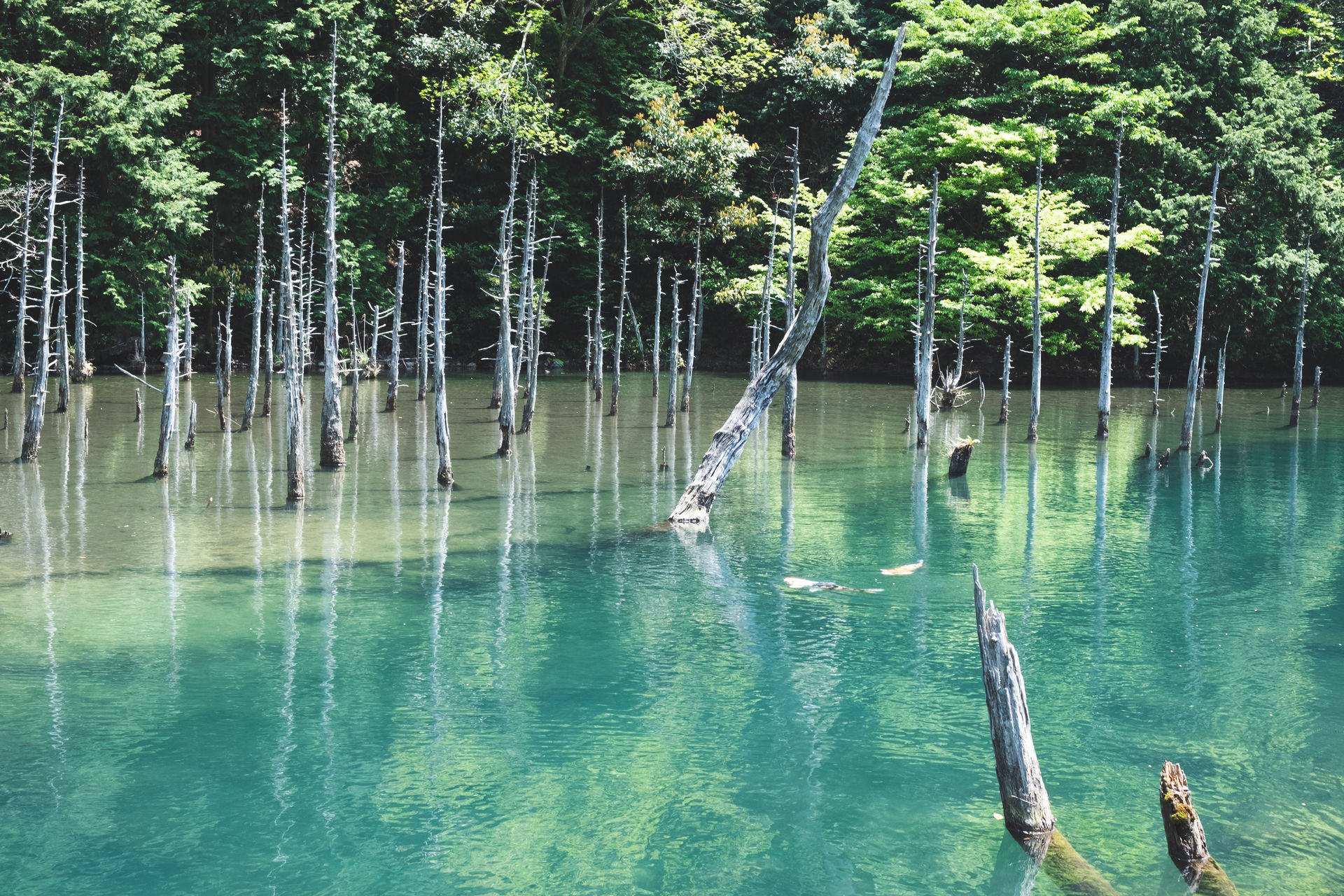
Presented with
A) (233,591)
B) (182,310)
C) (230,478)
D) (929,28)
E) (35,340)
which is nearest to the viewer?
(233,591)

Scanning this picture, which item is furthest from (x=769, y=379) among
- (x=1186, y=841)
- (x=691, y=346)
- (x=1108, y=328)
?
(x=691, y=346)

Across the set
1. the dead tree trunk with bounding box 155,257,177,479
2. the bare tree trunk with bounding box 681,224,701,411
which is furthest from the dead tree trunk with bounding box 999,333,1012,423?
the dead tree trunk with bounding box 155,257,177,479

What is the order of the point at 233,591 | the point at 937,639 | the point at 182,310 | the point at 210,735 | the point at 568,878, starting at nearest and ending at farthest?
1. the point at 568,878
2. the point at 210,735
3. the point at 937,639
4. the point at 233,591
5. the point at 182,310

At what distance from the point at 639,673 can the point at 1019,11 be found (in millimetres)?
40830

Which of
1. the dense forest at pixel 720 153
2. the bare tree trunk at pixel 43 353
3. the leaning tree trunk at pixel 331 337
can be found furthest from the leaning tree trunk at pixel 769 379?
the dense forest at pixel 720 153

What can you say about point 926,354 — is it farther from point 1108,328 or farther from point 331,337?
point 331,337

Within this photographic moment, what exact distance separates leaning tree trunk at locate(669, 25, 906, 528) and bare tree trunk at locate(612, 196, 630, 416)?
16.7 metres

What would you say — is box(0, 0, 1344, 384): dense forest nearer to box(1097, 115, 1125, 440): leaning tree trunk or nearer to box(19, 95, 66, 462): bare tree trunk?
box(1097, 115, 1125, 440): leaning tree trunk

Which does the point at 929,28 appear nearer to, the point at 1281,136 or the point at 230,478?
the point at 1281,136

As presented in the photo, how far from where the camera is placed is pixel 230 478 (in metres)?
25.4

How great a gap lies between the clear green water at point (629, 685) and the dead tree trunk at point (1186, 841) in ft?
0.86

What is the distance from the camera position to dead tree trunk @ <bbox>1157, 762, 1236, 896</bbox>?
8258 millimetres

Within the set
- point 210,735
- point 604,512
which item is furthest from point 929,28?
point 210,735

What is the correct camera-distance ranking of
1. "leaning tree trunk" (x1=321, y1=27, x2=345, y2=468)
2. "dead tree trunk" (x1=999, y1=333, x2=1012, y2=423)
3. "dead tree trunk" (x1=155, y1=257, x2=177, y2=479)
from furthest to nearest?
1. "dead tree trunk" (x1=999, y1=333, x2=1012, y2=423)
2. "dead tree trunk" (x1=155, y1=257, x2=177, y2=479)
3. "leaning tree trunk" (x1=321, y1=27, x2=345, y2=468)
